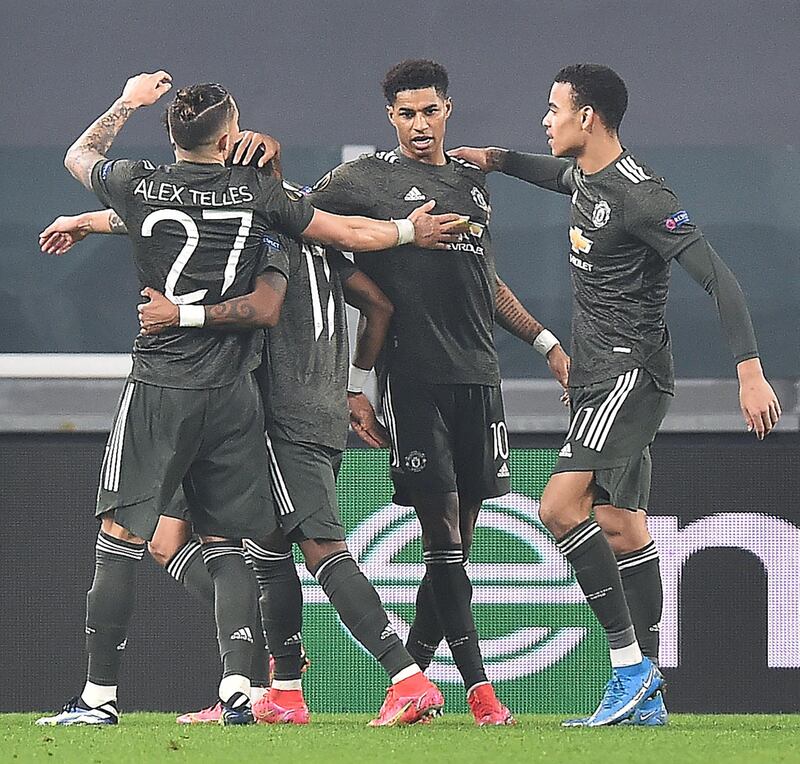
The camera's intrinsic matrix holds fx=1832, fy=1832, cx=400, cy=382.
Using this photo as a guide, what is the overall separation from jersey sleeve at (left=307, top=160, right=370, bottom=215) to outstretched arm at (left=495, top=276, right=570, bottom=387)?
0.53 m

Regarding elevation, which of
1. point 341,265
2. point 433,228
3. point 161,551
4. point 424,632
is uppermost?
point 433,228

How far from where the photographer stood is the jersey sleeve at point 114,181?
481cm

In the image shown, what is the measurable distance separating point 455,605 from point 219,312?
110 centimetres

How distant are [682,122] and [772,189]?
54 centimetres

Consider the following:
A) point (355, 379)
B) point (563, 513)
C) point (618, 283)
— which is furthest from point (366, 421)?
point (618, 283)

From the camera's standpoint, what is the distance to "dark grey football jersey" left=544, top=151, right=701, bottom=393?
16.3ft

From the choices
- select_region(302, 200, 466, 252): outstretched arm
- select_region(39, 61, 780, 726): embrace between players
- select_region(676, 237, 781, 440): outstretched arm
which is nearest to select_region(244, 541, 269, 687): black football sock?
select_region(39, 61, 780, 726): embrace between players

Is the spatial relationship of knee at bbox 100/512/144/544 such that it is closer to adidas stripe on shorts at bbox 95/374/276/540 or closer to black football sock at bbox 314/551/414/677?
adidas stripe on shorts at bbox 95/374/276/540

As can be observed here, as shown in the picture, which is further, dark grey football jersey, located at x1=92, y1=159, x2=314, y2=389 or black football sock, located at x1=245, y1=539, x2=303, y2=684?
black football sock, located at x1=245, y1=539, x2=303, y2=684

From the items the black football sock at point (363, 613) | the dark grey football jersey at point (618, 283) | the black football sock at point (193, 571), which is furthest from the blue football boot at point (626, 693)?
the black football sock at point (193, 571)

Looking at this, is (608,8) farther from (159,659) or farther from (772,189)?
(159,659)

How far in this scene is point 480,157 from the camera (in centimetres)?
551

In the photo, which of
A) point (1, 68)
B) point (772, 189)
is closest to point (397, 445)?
point (772, 189)

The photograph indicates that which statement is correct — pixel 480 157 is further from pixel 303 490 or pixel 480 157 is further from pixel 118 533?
pixel 118 533
